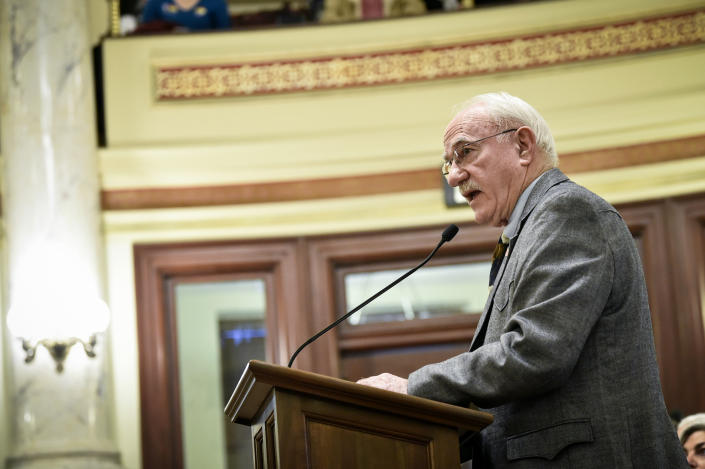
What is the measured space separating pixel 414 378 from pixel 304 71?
369cm

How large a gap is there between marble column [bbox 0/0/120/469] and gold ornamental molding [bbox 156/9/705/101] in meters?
0.53

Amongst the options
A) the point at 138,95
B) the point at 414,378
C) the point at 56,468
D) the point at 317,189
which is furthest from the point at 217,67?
the point at 414,378

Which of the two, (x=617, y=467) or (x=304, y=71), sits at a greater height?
(x=304, y=71)

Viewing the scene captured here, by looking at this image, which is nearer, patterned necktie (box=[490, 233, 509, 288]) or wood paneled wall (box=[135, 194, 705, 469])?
patterned necktie (box=[490, 233, 509, 288])

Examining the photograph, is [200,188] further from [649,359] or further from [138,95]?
[649,359]

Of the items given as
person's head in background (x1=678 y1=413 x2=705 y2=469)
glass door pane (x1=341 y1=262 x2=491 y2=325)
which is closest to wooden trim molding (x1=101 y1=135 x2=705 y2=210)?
glass door pane (x1=341 y1=262 x2=491 y2=325)

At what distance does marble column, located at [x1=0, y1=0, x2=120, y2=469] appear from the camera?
4.77 m

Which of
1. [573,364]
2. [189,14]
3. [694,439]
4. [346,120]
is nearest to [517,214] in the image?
[573,364]

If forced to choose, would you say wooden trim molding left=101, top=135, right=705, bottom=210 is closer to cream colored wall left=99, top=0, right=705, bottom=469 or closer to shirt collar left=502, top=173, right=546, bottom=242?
cream colored wall left=99, top=0, right=705, bottom=469

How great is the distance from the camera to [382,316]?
18.0 ft

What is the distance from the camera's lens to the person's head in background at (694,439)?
362 cm

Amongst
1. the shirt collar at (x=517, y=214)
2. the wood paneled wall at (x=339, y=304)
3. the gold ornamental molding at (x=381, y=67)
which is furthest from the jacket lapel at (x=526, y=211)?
the gold ornamental molding at (x=381, y=67)

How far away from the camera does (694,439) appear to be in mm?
3656

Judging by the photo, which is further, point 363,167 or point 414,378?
point 363,167
